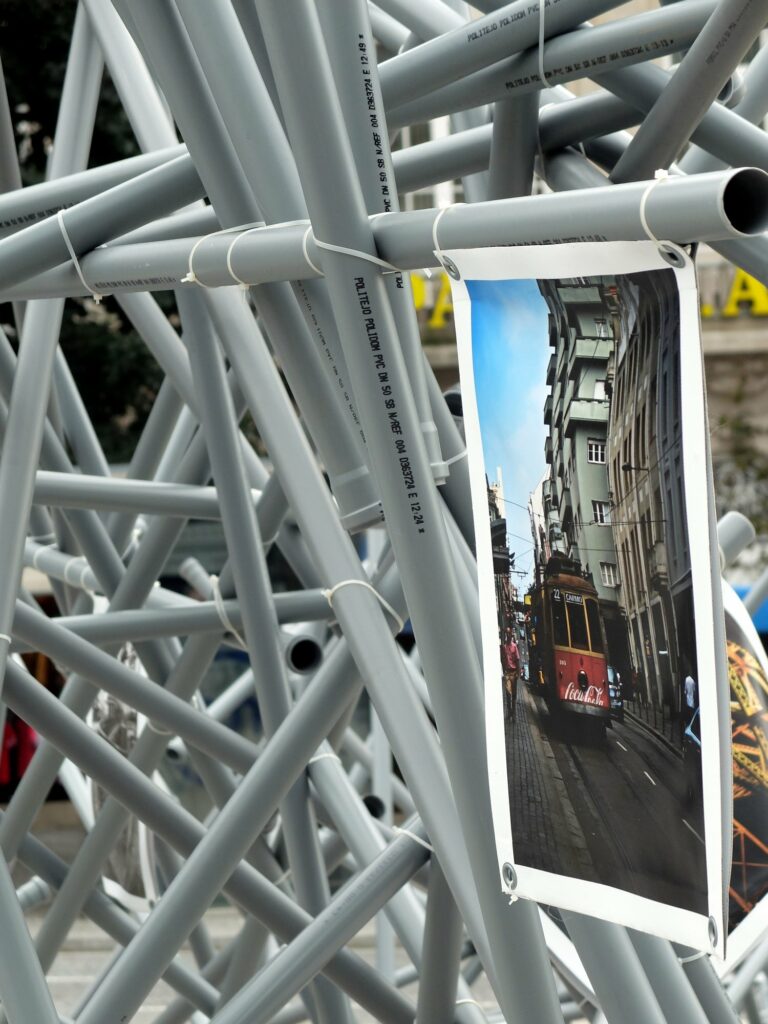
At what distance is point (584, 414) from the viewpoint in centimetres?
213

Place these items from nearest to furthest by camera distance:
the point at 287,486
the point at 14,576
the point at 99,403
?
1. the point at 287,486
2. the point at 14,576
3. the point at 99,403

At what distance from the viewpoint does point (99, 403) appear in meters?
19.5

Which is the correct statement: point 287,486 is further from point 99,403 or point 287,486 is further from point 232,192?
point 99,403

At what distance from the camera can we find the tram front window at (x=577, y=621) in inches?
86.7

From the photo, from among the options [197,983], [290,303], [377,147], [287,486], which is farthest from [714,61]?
[197,983]

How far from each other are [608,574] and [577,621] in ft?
0.36

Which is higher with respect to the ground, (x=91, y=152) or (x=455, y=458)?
(x=91, y=152)

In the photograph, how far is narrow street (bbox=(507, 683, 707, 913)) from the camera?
82.4 inches

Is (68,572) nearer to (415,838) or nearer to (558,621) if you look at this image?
(415,838)

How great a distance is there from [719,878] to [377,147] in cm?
137

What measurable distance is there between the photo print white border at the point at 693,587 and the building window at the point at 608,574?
0.56 feet

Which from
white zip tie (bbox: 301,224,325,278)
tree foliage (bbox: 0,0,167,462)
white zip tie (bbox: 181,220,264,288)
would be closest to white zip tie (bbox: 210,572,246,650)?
white zip tie (bbox: 181,220,264,288)

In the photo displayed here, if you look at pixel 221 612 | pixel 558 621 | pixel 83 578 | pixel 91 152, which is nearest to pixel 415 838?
pixel 221 612

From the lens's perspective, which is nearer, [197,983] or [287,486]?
[287,486]
